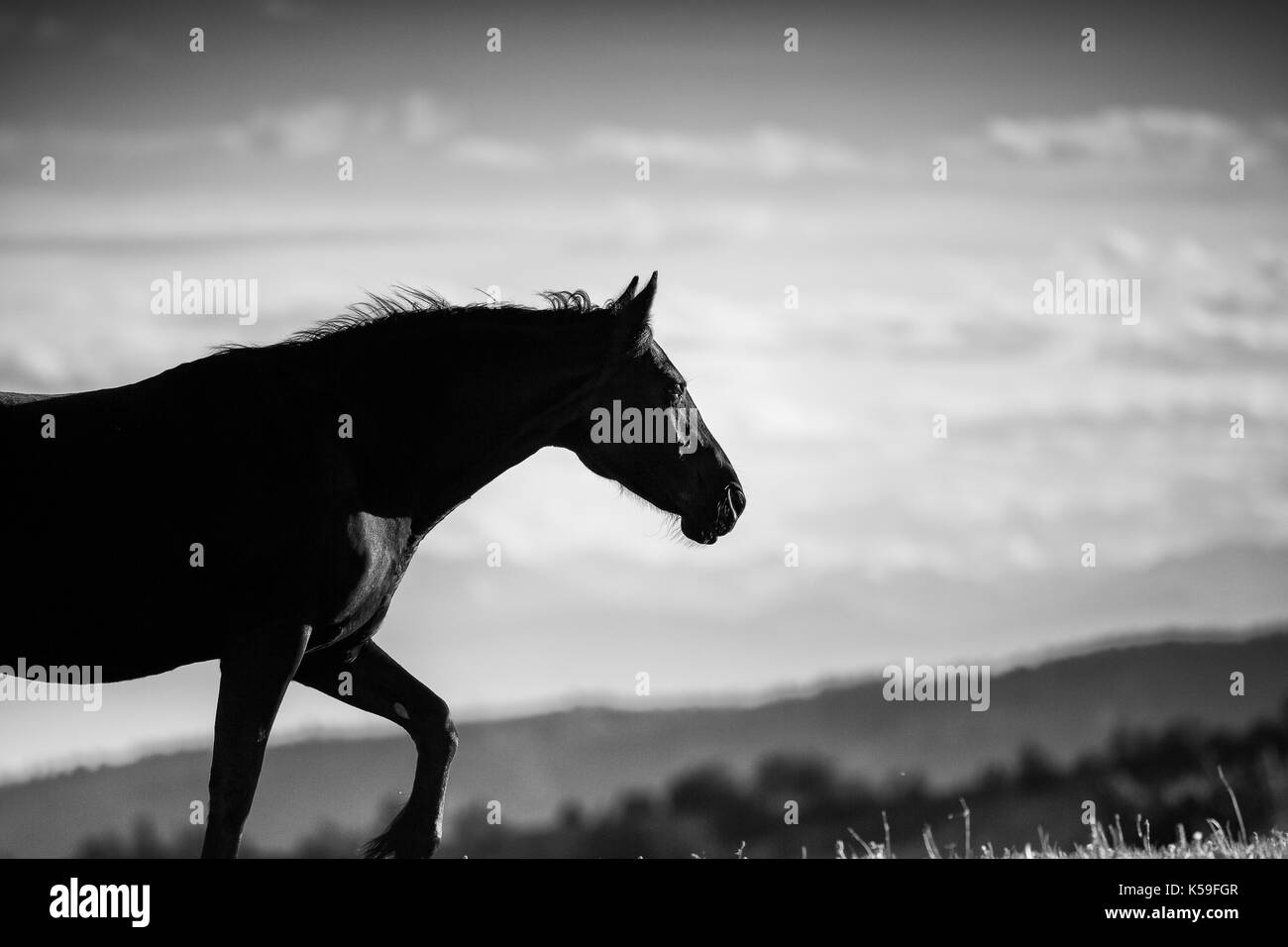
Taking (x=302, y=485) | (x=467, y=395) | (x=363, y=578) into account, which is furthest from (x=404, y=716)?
(x=467, y=395)

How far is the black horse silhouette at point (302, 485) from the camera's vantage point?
7.01 meters

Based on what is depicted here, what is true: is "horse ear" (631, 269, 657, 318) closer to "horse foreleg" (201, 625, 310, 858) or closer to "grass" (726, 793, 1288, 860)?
"horse foreleg" (201, 625, 310, 858)

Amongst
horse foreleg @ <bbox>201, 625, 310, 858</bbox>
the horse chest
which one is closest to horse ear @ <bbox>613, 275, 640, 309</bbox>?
the horse chest

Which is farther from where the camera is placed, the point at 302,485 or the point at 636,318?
the point at 636,318

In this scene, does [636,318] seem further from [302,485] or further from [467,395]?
[302,485]

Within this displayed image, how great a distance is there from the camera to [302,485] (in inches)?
283

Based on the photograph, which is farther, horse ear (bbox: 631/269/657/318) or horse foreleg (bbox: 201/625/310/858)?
horse ear (bbox: 631/269/657/318)

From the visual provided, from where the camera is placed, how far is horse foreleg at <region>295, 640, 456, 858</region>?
773cm

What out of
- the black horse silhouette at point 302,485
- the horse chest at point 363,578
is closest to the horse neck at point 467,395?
the black horse silhouette at point 302,485

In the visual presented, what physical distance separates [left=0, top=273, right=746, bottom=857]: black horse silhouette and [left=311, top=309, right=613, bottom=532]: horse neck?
0.04ft

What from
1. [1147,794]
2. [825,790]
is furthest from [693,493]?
[825,790]

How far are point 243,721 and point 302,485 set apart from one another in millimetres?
1295

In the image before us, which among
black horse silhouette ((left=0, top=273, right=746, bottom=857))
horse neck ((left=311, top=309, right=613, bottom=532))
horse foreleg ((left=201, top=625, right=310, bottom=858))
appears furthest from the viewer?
horse neck ((left=311, top=309, right=613, bottom=532))
